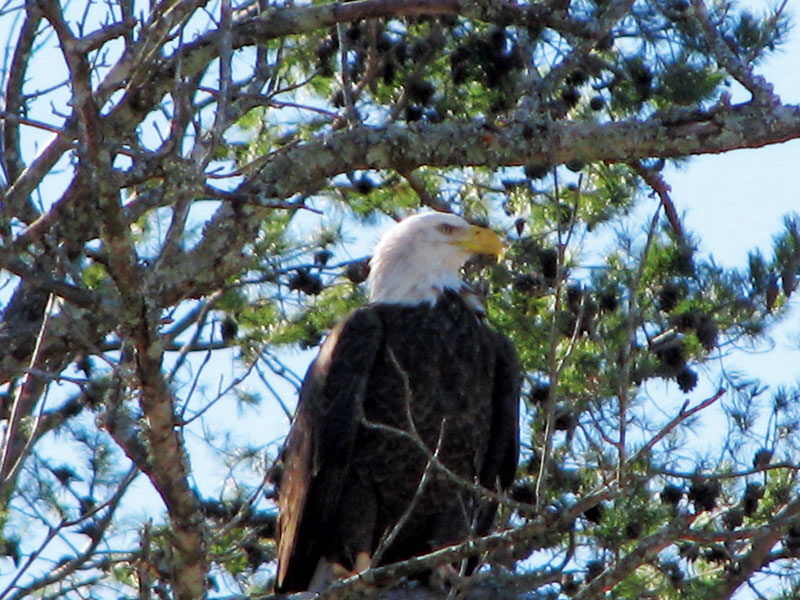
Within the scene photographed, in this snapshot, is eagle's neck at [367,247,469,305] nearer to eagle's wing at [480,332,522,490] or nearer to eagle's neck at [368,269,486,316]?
eagle's neck at [368,269,486,316]

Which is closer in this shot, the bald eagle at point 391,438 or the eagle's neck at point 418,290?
the bald eagle at point 391,438

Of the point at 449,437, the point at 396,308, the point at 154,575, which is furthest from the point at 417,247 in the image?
the point at 154,575

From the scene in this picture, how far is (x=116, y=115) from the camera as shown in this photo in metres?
3.94

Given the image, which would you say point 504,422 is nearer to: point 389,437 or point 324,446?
point 389,437

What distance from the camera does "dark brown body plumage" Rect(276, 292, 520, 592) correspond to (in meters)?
4.52

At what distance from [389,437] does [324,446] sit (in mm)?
208

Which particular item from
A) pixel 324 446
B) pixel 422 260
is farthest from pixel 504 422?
pixel 422 260

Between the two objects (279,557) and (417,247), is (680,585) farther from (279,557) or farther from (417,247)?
(417,247)

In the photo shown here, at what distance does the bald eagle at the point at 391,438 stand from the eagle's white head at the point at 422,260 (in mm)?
97

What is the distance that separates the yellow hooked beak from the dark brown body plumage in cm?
24

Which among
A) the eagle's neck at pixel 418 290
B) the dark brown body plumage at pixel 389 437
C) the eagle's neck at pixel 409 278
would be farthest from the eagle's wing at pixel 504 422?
the eagle's neck at pixel 409 278

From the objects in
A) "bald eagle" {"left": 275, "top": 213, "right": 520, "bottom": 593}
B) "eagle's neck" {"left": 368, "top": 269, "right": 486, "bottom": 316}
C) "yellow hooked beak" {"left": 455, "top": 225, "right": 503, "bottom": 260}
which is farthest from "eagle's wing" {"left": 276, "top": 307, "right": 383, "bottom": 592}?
"yellow hooked beak" {"left": 455, "top": 225, "right": 503, "bottom": 260}

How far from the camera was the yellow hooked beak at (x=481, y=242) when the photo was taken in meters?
4.77

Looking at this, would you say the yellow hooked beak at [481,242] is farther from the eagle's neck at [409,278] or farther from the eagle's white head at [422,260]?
the eagle's neck at [409,278]
